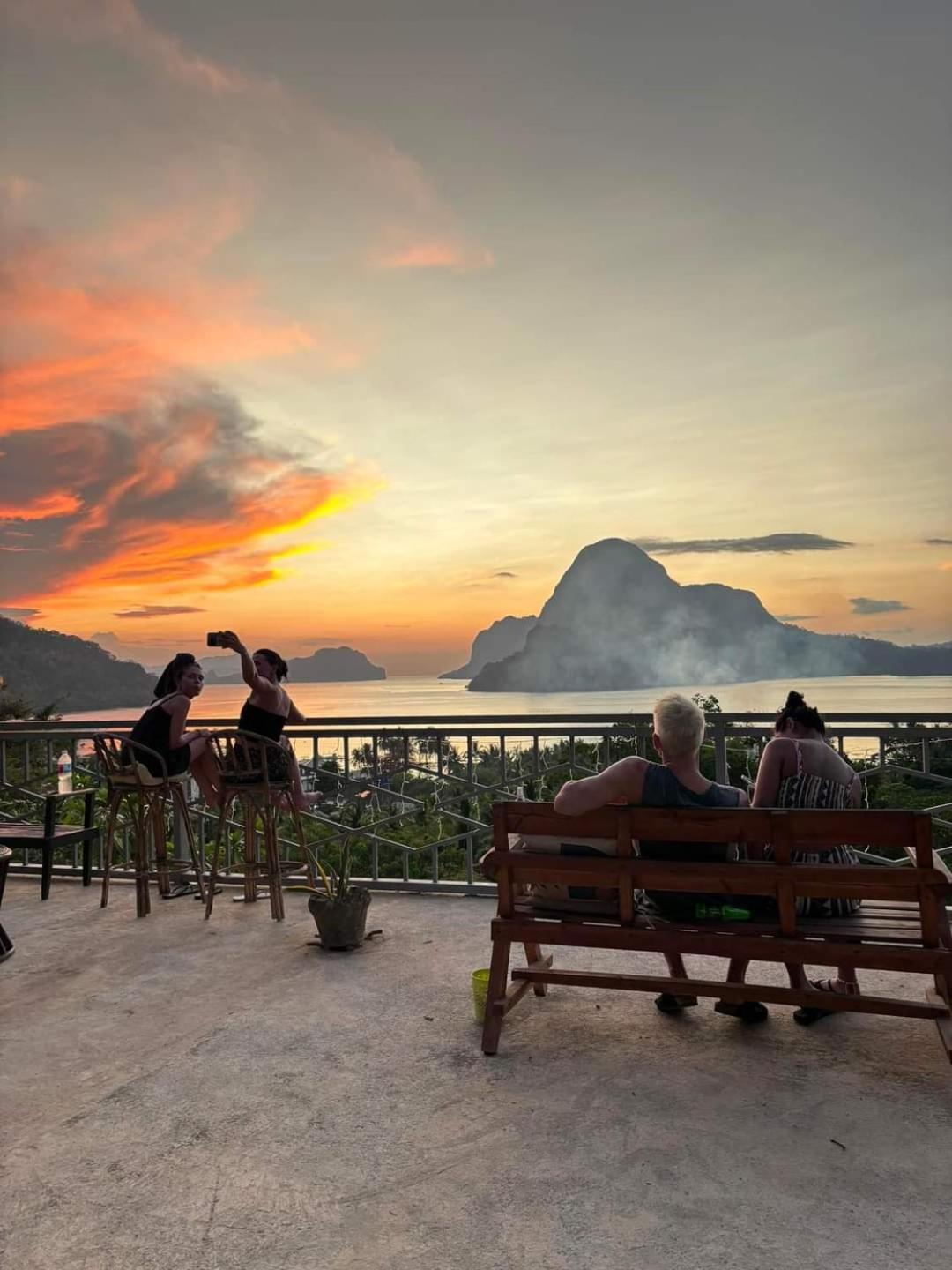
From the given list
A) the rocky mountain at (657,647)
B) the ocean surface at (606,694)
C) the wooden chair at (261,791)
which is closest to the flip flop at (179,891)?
the wooden chair at (261,791)

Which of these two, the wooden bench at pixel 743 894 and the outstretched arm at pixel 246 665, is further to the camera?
the outstretched arm at pixel 246 665

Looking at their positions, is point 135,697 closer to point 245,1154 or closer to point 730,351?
point 730,351

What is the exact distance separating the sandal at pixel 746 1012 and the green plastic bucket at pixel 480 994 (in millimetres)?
880

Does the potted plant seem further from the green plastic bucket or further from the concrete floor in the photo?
the green plastic bucket

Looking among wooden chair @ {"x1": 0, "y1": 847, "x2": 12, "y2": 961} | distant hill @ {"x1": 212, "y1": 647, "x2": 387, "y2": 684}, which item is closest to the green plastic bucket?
wooden chair @ {"x1": 0, "y1": 847, "x2": 12, "y2": 961}

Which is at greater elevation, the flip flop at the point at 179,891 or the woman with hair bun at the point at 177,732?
the woman with hair bun at the point at 177,732

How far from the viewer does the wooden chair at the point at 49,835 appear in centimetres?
551

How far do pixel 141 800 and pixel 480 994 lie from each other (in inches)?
109

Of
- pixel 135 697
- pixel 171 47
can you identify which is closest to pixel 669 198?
pixel 171 47

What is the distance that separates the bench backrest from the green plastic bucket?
35 cm

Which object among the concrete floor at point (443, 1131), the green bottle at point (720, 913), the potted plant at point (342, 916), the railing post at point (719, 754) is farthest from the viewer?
the railing post at point (719, 754)

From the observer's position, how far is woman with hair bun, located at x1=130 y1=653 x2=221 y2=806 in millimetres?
5305

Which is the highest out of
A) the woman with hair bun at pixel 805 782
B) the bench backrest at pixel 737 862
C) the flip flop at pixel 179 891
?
the woman with hair bun at pixel 805 782

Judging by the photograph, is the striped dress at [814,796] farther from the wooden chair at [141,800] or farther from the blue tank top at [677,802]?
the wooden chair at [141,800]
